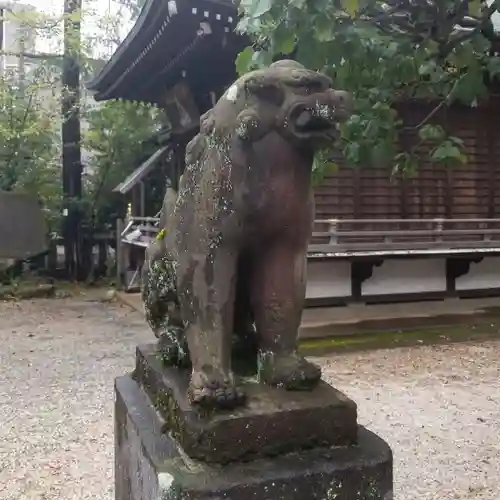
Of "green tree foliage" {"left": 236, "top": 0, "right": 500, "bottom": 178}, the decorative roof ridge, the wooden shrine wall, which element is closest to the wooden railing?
the wooden shrine wall

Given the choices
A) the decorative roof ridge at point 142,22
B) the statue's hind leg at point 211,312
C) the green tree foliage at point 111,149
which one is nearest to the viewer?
the statue's hind leg at point 211,312

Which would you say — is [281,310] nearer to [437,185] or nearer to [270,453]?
[270,453]

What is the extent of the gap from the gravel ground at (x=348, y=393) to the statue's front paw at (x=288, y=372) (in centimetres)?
176

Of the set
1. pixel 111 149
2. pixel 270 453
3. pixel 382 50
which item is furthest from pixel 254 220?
pixel 111 149

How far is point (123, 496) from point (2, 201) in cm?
1007

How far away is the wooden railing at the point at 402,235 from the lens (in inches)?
263

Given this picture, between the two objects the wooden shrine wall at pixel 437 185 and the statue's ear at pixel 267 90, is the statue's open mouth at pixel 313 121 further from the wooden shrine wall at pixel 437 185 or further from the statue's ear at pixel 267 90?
the wooden shrine wall at pixel 437 185

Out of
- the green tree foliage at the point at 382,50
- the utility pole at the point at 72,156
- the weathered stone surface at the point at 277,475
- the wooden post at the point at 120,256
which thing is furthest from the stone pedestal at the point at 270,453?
the utility pole at the point at 72,156

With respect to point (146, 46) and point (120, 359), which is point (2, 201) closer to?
point (146, 46)

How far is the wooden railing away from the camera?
6.68 metres

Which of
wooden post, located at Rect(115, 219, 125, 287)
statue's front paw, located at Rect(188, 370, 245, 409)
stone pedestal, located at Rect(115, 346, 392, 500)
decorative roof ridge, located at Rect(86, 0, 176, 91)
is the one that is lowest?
wooden post, located at Rect(115, 219, 125, 287)

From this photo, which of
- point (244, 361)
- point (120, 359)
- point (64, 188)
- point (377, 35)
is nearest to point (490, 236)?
point (120, 359)

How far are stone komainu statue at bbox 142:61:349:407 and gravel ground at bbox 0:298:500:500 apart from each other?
186 cm

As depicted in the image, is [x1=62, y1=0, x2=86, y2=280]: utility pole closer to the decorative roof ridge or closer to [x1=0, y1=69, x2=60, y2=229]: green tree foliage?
[x1=0, y1=69, x2=60, y2=229]: green tree foliage
